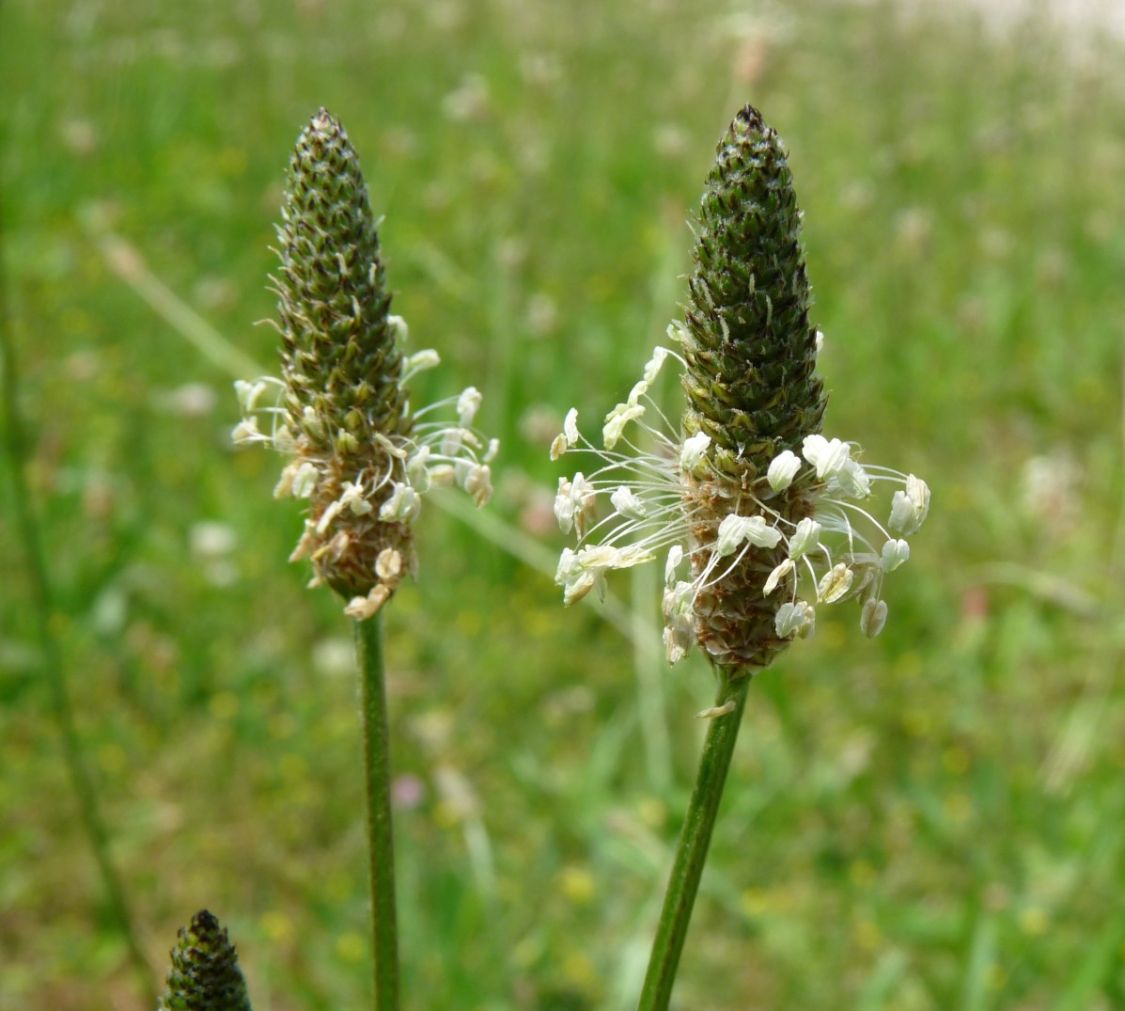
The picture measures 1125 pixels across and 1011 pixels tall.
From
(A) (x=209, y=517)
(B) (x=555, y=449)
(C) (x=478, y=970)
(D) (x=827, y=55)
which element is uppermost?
(D) (x=827, y=55)

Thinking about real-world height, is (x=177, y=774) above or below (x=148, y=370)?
below

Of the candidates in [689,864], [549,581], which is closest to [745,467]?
[689,864]

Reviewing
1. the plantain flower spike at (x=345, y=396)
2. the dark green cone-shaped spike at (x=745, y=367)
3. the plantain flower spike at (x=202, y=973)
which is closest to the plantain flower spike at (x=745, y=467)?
the dark green cone-shaped spike at (x=745, y=367)

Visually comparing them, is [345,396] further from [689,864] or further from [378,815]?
[689,864]

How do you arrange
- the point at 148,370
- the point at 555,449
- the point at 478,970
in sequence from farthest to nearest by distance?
the point at 148,370, the point at 478,970, the point at 555,449

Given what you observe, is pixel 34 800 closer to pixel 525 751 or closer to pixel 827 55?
pixel 525 751

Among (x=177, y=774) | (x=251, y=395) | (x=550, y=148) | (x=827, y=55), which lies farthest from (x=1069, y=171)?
(x=251, y=395)
